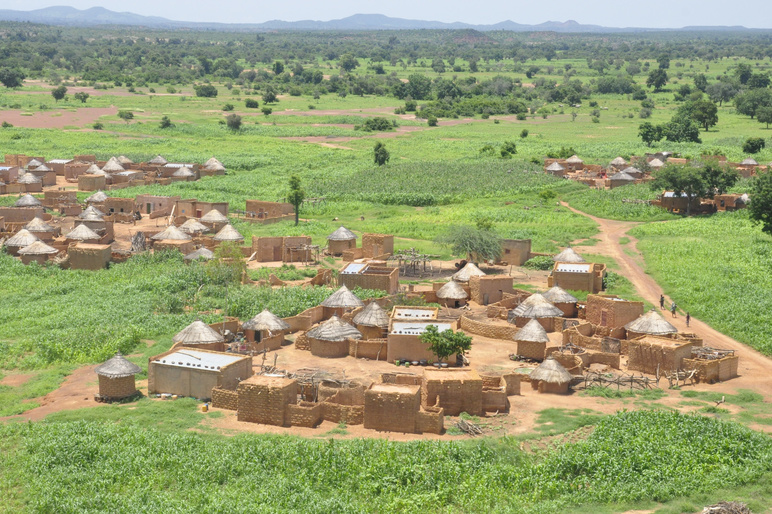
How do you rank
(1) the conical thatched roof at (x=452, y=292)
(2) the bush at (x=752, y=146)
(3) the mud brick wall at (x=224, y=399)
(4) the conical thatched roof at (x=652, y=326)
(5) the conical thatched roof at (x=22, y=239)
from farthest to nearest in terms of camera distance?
1. (2) the bush at (x=752, y=146)
2. (5) the conical thatched roof at (x=22, y=239)
3. (1) the conical thatched roof at (x=452, y=292)
4. (4) the conical thatched roof at (x=652, y=326)
5. (3) the mud brick wall at (x=224, y=399)

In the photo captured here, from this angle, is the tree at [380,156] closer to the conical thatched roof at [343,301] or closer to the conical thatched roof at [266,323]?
the conical thatched roof at [343,301]

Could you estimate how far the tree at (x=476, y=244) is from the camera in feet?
138

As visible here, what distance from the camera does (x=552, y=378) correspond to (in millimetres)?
27812

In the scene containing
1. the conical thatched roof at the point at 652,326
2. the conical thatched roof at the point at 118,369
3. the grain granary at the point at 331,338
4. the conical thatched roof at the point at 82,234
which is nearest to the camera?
the conical thatched roof at the point at 118,369

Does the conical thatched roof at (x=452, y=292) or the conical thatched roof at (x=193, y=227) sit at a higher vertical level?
the conical thatched roof at (x=452, y=292)

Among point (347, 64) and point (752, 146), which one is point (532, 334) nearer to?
point (752, 146)

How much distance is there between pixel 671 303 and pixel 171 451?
2226 centimetres

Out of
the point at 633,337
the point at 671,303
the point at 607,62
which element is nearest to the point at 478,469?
the point at 633,337

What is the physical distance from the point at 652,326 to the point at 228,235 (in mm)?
21673

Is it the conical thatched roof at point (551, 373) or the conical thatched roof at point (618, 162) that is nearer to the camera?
the conical thatched roof at point (551, 373)

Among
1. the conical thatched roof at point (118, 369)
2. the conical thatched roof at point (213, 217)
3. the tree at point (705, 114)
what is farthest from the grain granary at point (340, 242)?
the tree at point (705, 114)

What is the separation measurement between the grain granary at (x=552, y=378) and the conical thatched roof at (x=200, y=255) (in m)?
18.9

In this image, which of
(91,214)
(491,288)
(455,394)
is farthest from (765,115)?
(455,394)

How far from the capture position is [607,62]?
19388 cm
